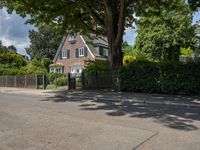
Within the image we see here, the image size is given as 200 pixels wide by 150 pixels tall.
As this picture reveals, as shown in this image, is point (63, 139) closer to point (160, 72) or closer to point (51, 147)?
point (51, 147)

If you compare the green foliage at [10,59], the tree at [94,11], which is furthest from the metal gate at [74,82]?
the green foliage at [10,59]

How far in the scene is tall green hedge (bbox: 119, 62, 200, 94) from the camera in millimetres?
16438

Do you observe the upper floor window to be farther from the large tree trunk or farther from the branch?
the branch

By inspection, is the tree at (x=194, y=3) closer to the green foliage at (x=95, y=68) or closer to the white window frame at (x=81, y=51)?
the green foliage at (x=95, y=68)

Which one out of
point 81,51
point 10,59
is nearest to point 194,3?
point 81,51

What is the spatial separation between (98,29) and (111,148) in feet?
67.0

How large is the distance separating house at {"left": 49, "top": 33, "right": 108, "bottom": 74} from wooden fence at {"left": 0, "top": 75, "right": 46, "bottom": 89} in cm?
1446

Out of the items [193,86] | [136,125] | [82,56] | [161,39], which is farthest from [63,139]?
[82,56]

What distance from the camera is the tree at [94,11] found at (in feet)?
66.9

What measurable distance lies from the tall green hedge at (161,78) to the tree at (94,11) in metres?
2.20

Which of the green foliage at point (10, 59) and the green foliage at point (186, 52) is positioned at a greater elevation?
the green foliage at point (186, 52)

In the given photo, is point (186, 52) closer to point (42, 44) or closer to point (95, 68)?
point (95, 68)

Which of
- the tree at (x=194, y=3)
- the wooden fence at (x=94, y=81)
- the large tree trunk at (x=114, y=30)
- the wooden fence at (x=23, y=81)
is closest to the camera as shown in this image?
the tree at (x=194, y=3)

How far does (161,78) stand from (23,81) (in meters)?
17.3
